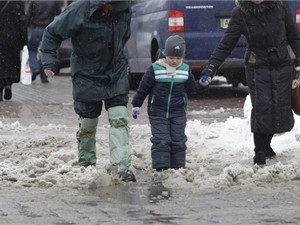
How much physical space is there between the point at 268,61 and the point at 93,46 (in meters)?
1.54

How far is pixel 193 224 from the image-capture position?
6.09m

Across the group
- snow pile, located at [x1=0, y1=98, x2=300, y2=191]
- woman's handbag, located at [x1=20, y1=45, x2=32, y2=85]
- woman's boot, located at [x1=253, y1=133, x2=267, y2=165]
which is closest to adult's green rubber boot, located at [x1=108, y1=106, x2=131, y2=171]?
snow pile, located at [x1=0, y1=98, x2=300, y2=191]

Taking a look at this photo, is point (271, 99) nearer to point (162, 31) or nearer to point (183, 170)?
point (183, 170)

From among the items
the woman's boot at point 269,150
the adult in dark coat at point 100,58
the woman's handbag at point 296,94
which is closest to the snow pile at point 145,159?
the woman's boot at point 269,150

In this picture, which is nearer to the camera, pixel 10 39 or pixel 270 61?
pixel 270 61

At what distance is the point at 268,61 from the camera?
28.1 feet

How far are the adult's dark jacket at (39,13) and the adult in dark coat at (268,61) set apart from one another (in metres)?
12.1

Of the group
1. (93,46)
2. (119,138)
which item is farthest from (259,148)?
(93,46)

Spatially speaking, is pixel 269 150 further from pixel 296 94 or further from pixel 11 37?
pixel 11 37

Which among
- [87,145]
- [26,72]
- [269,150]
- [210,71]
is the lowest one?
[26,72]

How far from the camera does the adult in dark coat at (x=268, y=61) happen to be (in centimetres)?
852

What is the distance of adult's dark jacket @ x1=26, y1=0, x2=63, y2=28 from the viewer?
20375mm

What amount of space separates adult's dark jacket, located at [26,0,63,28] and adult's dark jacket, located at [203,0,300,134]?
1211cm

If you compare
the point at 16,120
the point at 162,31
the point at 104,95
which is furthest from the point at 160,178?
the point at 162,31
